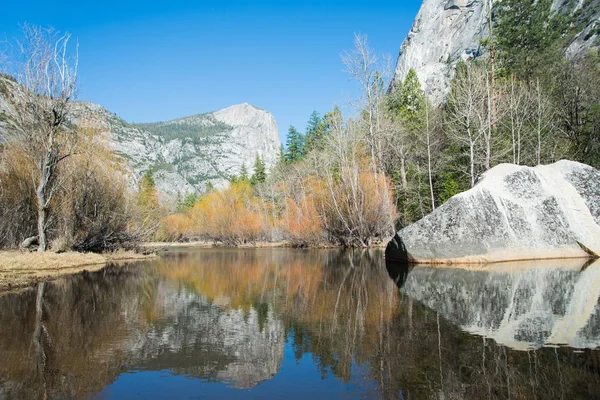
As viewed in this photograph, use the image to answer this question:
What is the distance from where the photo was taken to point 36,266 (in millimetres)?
14359

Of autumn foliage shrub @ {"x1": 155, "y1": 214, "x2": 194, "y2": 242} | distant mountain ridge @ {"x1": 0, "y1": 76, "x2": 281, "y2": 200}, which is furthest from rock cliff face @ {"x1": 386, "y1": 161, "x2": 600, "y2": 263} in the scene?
distant mountain ridge @ {"x1": 0, "y1": 76, "x2": 281, "y2": 200}

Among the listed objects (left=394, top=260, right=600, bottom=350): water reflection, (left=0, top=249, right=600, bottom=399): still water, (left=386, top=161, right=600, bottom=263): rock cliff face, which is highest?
(left=386, top=161, right=600, bottom=263): rock cliff face

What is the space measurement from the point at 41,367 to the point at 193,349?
1.62m

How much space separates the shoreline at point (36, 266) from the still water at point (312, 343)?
1.98m

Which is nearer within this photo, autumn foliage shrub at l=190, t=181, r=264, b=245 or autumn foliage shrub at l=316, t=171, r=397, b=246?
autumn foliage shrub at l=316, t=171, r=397, b=246

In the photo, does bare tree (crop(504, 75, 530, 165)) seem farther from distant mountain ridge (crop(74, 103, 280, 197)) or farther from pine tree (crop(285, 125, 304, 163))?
distant mountain ridge (crop(74, 103, 280, 197))

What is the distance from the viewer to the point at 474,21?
3211 inches

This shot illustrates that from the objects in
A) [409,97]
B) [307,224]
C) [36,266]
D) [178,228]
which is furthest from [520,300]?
[178,228]

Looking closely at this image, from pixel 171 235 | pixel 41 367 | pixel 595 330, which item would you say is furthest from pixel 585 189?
pixel 171 235

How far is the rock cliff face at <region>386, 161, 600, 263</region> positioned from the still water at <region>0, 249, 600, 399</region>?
4393 mm

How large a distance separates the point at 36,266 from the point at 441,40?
9567cm

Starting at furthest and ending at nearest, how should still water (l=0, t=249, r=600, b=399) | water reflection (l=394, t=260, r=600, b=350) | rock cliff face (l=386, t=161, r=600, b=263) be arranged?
rock cliff face (l=386, t=161, r=600, b=263) < water reflection (l=394, t=260, r=600, b=350) < still water (l=0, t=249, r=600, b=399)

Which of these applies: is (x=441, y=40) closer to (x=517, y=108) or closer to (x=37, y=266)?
(x=517, y=108)

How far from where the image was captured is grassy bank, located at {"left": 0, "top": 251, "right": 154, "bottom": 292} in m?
11.5
